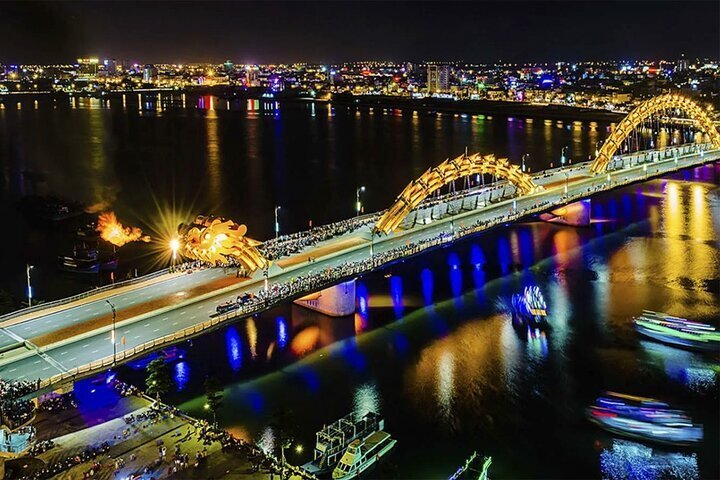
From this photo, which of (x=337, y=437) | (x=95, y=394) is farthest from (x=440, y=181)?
(x=95, y=394)

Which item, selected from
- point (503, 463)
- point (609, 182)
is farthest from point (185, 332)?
point (609, 182)

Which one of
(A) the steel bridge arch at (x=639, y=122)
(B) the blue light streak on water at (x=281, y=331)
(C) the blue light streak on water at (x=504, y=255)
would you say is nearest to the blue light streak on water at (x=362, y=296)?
(B) the blue light streak on water at (x=281, y=331)

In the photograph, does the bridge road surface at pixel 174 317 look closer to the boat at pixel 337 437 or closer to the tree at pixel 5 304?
the tree at pixel 5 304

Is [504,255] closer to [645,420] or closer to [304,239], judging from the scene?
[304,239]

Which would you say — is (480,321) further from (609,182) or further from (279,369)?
(609,182)

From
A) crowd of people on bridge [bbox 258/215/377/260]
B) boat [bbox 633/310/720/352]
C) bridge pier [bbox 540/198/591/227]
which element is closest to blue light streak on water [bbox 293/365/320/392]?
crowd of people on bridge [bbox 258/215/377/260]
